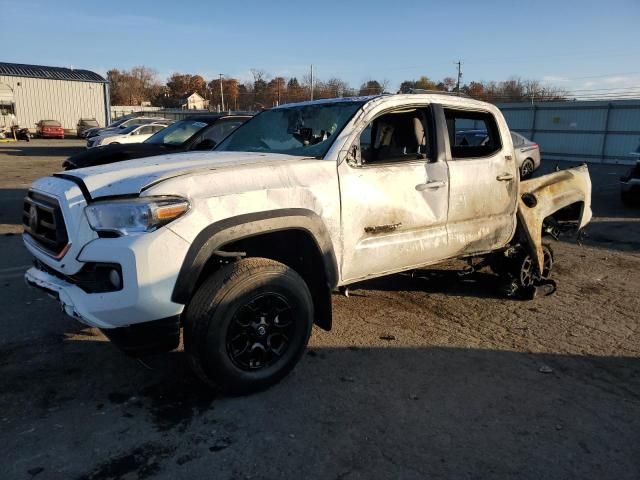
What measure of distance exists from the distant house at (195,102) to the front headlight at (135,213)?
8818 centimetres

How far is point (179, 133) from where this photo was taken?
9797mm

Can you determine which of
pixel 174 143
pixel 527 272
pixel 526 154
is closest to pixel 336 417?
pixel 527 272

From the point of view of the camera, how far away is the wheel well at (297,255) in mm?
3375

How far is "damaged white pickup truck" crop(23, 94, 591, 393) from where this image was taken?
2.82 metres

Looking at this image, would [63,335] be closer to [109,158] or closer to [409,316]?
[409,316]

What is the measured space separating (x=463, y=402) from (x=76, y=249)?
8.12ft

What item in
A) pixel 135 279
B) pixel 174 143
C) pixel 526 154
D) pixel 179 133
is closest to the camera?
pixel 135 279

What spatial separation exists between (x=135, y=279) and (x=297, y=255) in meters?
1.20

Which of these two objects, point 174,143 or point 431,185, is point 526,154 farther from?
point 431,185

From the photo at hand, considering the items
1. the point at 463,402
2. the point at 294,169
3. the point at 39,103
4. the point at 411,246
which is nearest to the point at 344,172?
the point at 294,169

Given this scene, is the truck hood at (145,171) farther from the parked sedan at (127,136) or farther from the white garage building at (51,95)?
the white garage building at (51,95)

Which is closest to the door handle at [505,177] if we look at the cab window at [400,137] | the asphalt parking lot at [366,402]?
the cab window at [400,137]

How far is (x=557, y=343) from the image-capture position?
420 cm

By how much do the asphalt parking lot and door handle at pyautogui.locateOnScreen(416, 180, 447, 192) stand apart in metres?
1.22
